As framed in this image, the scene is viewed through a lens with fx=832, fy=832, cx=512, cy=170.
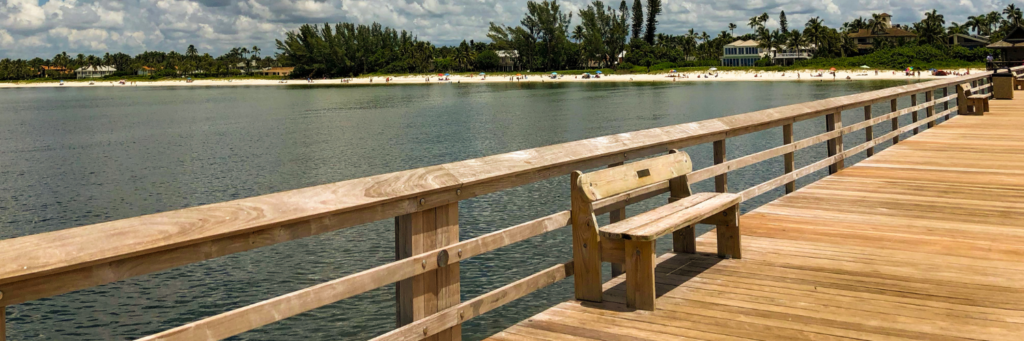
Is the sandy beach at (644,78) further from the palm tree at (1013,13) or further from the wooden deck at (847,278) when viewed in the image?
the wooden deck at (847,278)

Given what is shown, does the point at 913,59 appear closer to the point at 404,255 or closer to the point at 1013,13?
the point at 1013,13

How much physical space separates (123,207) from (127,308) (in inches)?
417

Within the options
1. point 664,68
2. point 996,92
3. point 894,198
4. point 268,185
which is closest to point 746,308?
point 894,198

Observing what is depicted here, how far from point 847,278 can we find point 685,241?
1033 mm

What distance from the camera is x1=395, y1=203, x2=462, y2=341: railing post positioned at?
3252mm

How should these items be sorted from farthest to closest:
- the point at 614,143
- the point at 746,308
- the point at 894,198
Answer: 1. the point at 894,198
2. the point at 614,143
3. the point at 746,308

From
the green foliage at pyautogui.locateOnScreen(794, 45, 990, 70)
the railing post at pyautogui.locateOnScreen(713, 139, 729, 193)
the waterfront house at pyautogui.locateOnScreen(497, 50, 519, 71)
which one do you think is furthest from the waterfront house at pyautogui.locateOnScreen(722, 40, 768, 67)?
the railing post at pyautogui.locateOnScreen(713, 139, 729, 193)

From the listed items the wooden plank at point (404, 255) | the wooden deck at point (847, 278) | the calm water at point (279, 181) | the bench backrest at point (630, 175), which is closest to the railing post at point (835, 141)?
the wooden deck at point (847, 278)

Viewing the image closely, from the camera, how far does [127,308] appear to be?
11.3 metres

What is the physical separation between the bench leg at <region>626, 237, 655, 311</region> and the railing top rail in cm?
52

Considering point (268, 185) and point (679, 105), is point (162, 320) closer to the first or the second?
point (268, 185)

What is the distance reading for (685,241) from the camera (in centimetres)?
543

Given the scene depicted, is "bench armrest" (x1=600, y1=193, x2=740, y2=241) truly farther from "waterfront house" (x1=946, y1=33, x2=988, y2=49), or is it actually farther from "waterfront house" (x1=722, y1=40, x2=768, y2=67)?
"waterfront house" (x1=946, y1=33, x2=988, y2=49)

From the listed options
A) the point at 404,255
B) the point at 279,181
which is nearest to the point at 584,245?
the point at 404,255
